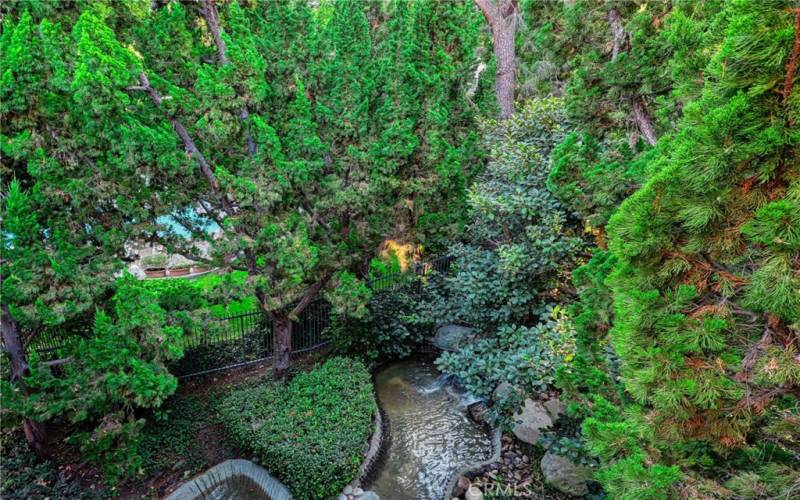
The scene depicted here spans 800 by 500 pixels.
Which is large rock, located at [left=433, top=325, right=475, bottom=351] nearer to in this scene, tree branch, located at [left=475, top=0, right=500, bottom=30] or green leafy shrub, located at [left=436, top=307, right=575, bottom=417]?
green leafy shrub, located at [left=436, top=307, right=575, bottom=417]

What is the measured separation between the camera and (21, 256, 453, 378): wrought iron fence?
792cm

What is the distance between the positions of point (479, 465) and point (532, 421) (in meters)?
1.19

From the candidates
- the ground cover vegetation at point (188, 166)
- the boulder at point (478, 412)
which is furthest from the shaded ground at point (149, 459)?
the boulder at point (478, 412)

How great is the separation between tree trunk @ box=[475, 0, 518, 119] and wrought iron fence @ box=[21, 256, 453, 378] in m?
5.32

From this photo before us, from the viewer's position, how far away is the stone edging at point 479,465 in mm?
5535

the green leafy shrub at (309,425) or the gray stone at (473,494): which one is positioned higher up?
the green leafy shrub at (309,425)

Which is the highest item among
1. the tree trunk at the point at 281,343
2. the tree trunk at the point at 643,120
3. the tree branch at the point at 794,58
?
the tree trunk at the point at 643,120

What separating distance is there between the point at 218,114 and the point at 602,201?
5105 millimetres

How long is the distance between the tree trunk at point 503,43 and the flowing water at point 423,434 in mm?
7067

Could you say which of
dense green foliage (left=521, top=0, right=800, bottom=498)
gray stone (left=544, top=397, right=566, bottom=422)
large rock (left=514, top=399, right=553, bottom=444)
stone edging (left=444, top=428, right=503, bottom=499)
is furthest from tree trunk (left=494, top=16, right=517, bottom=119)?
dense green foliage (left=521, top=0, right=800, bottom=498)

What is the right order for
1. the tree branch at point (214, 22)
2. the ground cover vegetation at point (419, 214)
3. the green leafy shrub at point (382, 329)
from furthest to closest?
the green leafy shrub at point (382, 329)
the tree branch at point (214, 22)
the ground cover vegetation at point (419, 214)

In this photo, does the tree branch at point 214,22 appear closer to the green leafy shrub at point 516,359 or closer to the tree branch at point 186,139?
the tree branch at point 186,139

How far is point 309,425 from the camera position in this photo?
606cm

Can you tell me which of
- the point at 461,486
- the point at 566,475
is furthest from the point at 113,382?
the point at 566,475
